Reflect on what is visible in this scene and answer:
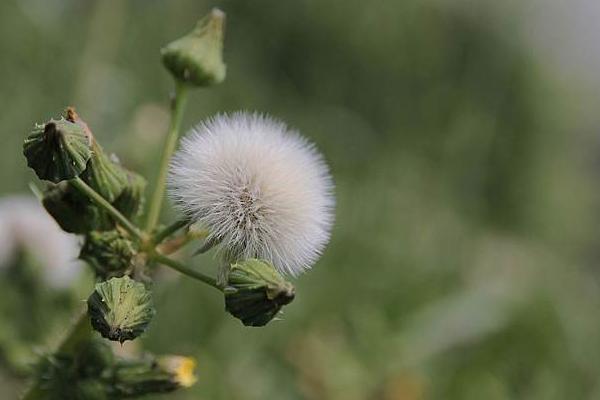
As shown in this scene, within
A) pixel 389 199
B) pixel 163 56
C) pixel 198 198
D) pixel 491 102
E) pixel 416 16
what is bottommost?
pixel 198 198

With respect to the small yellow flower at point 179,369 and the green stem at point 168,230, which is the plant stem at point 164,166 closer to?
the green stem at point 168,230

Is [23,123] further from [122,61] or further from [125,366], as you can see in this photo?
[125,366]

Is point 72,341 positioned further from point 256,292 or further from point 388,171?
point 388,171

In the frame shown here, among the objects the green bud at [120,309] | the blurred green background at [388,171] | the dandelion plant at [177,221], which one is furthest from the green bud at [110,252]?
the blurred green background at [388,171]

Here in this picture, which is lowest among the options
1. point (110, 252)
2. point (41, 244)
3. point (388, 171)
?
point (110, 252)

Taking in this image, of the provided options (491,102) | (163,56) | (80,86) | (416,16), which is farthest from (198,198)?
(416,16)

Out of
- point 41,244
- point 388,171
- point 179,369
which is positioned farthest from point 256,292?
point 388,171
